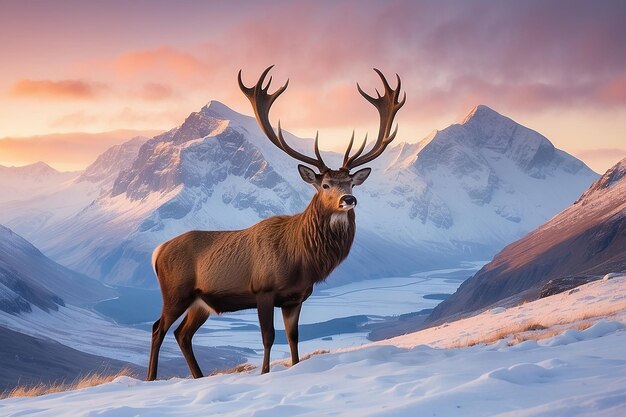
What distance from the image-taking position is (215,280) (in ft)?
40.6

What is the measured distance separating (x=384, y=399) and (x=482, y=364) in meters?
2.27

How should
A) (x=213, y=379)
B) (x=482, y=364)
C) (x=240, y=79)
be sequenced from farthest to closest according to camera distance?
1. (x=240, y=79)
2. (x=213, y=379)
3. (x=482, y=364)

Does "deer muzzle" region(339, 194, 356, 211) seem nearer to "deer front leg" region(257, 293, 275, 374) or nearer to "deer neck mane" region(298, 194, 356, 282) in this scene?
"deer neck mane" region(298, 194, 356, 282)

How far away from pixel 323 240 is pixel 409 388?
4429mm

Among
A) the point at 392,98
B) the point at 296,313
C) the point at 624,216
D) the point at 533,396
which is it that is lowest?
the point at 533,396

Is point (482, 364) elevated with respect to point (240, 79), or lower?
lower

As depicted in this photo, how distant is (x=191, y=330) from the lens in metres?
13.4

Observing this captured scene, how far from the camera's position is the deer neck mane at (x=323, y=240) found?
1170cm

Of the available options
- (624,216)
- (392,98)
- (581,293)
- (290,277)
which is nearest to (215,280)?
(290,277)

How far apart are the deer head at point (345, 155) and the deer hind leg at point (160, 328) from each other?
127 inches

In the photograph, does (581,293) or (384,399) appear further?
(581,293)

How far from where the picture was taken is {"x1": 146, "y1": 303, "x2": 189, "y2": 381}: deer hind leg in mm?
12805

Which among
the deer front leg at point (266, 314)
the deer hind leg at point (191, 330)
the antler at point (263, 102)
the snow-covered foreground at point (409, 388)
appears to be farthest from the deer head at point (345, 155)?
the deer hind leg at point (191, 330)

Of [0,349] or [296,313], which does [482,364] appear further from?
[0,349]
